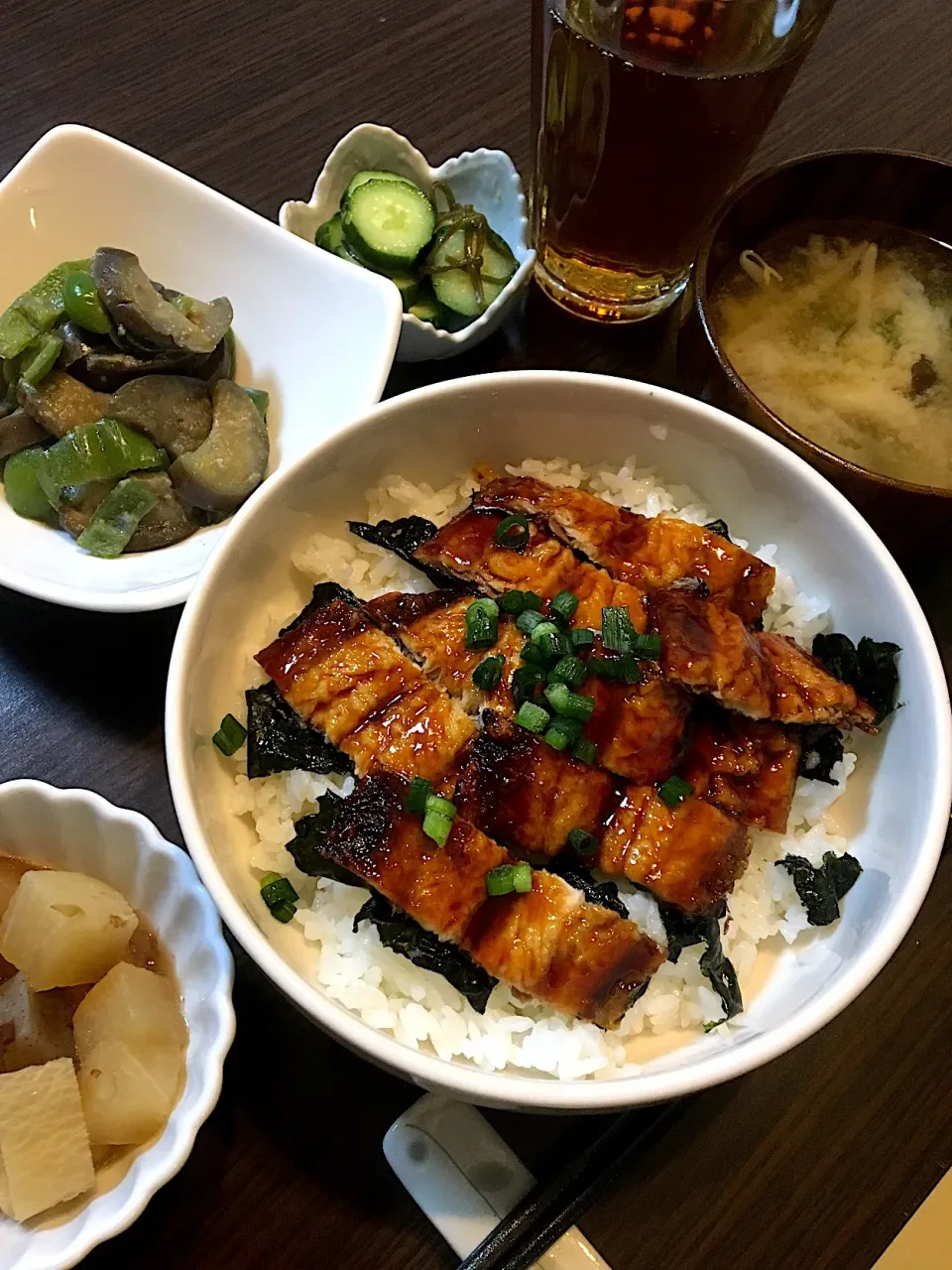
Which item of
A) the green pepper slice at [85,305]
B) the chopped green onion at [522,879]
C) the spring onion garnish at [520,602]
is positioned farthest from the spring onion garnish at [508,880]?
the green pepper slice at [85,305]

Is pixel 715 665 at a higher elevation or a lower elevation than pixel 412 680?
higher

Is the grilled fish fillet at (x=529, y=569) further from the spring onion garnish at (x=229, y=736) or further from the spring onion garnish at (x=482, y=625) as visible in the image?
the spring onion garnish at (x=229, y=736)

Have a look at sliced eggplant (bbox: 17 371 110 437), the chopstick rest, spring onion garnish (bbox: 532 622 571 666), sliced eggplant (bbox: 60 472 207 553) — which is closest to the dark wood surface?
the chopstick rest

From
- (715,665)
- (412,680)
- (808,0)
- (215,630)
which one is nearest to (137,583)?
(215,630)

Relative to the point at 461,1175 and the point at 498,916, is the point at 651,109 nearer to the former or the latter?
the point at 498,916

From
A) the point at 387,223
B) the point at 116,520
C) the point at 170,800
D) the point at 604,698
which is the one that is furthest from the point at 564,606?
the point at 387,223

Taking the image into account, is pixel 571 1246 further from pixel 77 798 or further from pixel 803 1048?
pixel 77 798

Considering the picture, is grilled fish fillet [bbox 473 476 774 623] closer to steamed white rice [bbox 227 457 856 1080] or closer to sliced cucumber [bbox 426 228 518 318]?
steamed white rice [bbox 227 457 856 1080]
